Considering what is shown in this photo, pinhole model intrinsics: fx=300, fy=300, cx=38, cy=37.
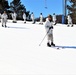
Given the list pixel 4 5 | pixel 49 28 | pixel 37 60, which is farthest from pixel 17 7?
pixel 37 60

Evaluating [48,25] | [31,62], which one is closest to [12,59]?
[31,62]

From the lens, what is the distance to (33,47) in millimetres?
14750

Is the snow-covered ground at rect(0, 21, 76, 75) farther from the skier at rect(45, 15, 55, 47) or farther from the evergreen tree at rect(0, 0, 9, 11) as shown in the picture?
the evergreen tree at rect(0, 0, 9, 11)

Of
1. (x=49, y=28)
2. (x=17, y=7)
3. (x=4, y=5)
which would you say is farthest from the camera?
(x=17, y=7)

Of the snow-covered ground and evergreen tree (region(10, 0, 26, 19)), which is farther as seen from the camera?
evergreen tree (region(10, 0, 26, 19))

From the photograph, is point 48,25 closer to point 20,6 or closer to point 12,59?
point 12,59

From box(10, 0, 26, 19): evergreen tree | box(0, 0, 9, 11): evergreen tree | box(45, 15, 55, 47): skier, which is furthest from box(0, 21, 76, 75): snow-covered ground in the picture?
box(10, 0, 26, 19): evergreen tree

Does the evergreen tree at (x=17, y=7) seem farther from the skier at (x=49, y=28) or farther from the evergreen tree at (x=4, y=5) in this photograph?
the skier at (x=49, y=28)

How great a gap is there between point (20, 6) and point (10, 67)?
67.2 meters

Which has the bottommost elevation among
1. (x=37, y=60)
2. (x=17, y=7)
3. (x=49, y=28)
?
(x=37, y=60)

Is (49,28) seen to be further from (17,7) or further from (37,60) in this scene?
(17,7)

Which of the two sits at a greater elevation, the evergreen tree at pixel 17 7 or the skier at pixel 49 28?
the evergreen tree at pixel 17 7

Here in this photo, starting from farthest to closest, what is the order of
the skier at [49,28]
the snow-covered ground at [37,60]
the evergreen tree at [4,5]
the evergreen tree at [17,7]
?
1. the evergreen tree at [17,7]
2. the evergreen tree at [4,5]
3. the skier at [49,28]
4. the snow-covered ground at [37,60]

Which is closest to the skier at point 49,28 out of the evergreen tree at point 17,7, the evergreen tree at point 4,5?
the evergreen tree at point 4,5
